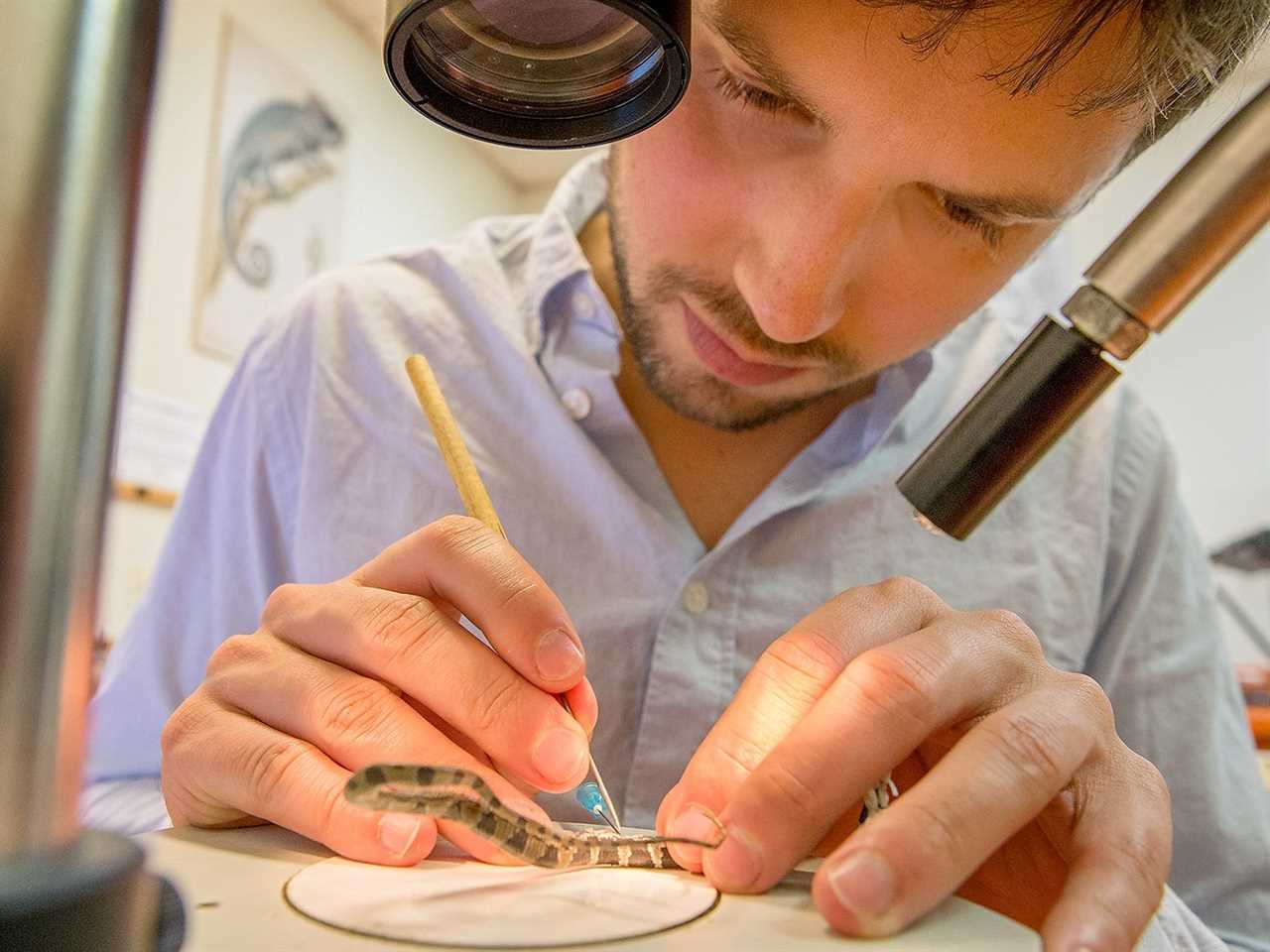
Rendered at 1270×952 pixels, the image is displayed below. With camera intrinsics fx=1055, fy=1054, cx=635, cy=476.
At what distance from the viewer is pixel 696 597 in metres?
1.08

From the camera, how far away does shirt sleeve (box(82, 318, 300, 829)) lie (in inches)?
45.6

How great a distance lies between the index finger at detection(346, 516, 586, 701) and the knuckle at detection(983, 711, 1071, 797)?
254 millimetres

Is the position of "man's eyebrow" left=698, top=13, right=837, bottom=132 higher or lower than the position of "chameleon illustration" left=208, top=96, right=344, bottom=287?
higher

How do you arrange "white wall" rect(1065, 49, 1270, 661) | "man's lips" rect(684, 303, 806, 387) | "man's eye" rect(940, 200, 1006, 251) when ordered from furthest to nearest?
"white wall" rect(1065, 49, 1270, 661), "man's lips" rect(684, 303, 806, 387), "man's eye" rect(940, 200, 1006, 251)

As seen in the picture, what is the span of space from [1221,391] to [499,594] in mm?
3224

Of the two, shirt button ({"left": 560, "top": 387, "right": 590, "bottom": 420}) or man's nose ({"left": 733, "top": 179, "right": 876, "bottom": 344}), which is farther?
shirt button ({"left": 560, "top": 387, "right": 590, "bottom": 420})

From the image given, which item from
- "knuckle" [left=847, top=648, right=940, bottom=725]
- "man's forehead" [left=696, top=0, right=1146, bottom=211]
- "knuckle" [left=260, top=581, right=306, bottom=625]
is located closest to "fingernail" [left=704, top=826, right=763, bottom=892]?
"knuckle" [left=847, top=648, right=940, bottom=725]

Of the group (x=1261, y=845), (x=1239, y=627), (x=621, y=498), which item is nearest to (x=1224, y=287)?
(x=1239, y=627)

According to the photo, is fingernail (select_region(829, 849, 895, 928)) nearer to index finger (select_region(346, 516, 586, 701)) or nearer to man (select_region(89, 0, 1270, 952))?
man (select_region(89, 0, 1270, 952))

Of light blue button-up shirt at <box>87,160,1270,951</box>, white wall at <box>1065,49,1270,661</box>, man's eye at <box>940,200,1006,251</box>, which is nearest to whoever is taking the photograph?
man's eye at <box>940,200,1006,251</box>

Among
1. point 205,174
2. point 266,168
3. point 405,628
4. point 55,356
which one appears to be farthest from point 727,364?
point 266,168

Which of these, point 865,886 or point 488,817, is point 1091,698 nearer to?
point 865,886

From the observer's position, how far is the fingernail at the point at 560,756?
65 centimetres

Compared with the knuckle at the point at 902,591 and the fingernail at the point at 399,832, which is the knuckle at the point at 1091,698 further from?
the fingernail at the point at 399,832
